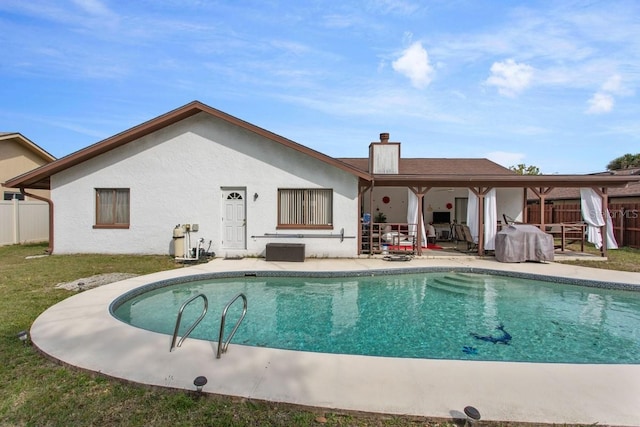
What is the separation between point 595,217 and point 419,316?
381 inches

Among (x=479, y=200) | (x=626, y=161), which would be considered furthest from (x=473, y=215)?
(x=626, y=161)

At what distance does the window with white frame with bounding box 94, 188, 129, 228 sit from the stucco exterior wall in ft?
0.64

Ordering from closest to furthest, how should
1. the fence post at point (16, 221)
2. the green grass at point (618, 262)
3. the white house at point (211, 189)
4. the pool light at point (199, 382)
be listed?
the pool light at point (199, 382)
the green grass at point (618, 262)
the white house at point (211, 189)
the fence post at point (16, 221)

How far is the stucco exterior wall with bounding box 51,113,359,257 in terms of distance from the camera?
11.3 metres

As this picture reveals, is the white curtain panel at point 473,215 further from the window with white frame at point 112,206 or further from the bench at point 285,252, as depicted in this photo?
the window with white frame at point 112,206

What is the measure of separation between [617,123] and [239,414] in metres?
24.8

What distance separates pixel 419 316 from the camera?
20.4 feet

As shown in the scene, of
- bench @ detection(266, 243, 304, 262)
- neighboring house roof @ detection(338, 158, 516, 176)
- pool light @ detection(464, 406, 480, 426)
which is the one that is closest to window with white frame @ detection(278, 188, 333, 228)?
bench @ detection(266, 243, 304, 262)

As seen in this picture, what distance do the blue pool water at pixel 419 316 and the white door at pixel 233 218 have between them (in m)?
2.87

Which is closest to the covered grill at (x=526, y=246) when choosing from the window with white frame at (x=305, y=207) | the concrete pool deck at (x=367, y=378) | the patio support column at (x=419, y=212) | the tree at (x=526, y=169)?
the patio support column at (x=419, y=212)

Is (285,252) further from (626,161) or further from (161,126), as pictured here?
(626,161)

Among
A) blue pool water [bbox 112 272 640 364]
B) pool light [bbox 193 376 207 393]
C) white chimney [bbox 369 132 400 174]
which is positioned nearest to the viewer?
pool light [bbox 193 376 207 393]

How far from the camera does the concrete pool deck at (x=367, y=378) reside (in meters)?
2.81

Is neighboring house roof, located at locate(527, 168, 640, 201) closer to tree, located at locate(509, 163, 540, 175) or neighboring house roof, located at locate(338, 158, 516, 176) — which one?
neighboring house roof, located at locate(338, 158, 516, 176)
